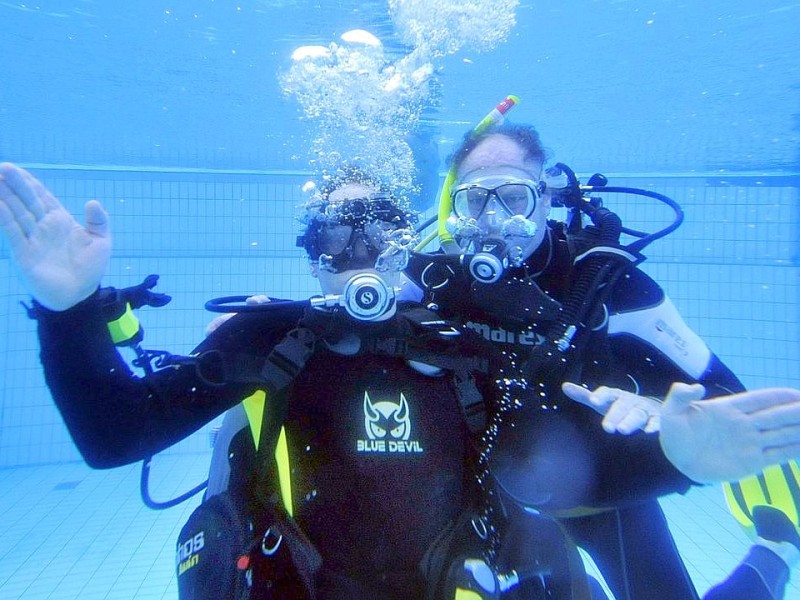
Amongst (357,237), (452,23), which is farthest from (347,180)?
(452,23)

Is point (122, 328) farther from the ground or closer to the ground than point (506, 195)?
closer to the ground

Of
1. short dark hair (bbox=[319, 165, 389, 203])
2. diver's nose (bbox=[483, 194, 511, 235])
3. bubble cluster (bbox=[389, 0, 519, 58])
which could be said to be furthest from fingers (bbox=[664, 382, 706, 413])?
bubble cluster (bbox=[389, 0, 519, 58])

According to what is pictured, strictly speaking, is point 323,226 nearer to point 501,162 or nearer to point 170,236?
point 501,162

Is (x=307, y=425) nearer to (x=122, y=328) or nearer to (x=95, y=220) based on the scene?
(x=122, y=328)

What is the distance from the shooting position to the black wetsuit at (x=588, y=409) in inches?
80.7

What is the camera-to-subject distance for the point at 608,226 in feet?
8.83

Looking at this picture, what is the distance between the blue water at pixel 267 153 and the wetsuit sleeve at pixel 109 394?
422 cm

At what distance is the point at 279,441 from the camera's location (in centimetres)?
196

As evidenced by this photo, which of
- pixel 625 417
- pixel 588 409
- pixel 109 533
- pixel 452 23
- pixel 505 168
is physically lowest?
pixel 109 533

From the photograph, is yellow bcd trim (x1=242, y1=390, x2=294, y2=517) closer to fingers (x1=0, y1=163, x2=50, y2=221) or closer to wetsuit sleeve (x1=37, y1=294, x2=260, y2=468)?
wetsuit sleeve (x1=37, y1=294, x2=260, y2=468)

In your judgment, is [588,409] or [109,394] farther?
[588,409]

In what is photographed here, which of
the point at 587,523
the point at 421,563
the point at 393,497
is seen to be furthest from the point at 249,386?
the point at 587,523

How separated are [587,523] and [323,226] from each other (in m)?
2.31

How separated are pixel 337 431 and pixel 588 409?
1.13 meters
